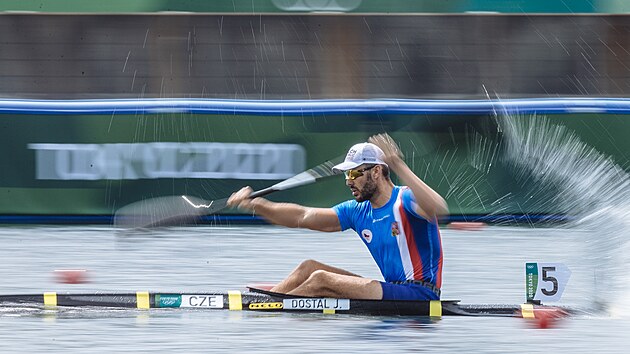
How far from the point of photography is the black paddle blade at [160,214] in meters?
11.4

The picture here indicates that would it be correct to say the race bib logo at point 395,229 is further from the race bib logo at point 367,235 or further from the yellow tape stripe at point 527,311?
the yellow tape stripe at point 527,311

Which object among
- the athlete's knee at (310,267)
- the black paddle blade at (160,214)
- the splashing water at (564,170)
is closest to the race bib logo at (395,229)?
the athlete's knee at (310,267)

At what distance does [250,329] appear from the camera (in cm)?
881

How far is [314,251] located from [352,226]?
3653 mm

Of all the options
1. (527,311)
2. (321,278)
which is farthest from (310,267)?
(527,311)

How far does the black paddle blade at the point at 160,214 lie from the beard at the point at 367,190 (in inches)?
80.6

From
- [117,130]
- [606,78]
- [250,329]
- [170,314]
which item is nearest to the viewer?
[250,329]

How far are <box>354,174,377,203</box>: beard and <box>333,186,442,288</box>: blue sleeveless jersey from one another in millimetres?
121

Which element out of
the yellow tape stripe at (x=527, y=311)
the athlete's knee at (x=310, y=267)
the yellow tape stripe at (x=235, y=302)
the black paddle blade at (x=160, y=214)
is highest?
the black paddle blade at (x=160, y=214)

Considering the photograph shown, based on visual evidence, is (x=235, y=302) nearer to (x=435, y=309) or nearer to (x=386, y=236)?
(x=386, y=236)

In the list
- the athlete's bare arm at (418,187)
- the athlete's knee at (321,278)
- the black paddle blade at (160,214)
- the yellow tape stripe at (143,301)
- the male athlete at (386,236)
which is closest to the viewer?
the athlete's bare arm at (418,187)

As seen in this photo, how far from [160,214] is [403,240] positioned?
3.37 m

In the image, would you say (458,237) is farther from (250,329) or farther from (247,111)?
(250,329)

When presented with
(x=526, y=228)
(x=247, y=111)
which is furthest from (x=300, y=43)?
(x=526, y=228)
